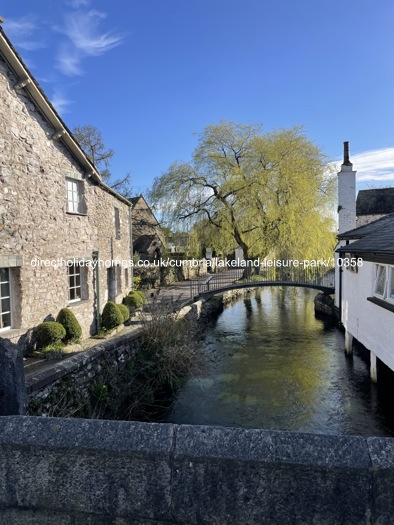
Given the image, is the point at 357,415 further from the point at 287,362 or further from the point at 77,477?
the point at 77,477

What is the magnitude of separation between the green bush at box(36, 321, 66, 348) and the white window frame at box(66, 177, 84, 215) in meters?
3.67

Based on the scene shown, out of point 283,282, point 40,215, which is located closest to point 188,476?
point 40,215

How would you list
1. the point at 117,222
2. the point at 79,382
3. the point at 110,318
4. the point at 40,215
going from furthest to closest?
the point at 117,222 → the point at 110,318 → the point at 40,215 → the point at 79,382

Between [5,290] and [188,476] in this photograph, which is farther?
[5,290]

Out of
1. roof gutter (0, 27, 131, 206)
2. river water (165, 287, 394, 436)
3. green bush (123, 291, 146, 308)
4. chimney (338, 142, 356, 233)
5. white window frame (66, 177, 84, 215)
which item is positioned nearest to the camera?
river water (165, 287, 394, 436)

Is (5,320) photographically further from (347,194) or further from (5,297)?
(347,194)

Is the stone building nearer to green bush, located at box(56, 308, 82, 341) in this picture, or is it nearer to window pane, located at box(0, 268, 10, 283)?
window pane, located at box(0, 268, 10, 283)

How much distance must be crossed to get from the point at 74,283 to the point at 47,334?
280 cm

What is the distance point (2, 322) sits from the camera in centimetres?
854

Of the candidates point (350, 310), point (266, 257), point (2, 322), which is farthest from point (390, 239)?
point (266, 257)

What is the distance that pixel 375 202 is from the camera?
103 ft

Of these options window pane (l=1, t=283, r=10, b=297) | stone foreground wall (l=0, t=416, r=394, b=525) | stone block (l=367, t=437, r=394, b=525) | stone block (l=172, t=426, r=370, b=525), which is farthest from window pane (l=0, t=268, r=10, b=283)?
stone block (l=367, t=437, r=394, b=525)

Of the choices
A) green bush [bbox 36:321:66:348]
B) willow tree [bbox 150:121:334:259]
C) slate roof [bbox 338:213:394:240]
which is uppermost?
willow tree [bbox 150:121:334:259]

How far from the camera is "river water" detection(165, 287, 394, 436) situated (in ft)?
26.8
